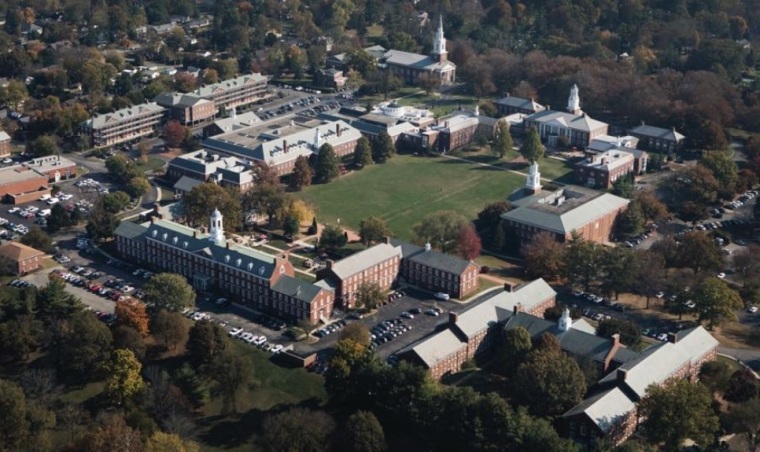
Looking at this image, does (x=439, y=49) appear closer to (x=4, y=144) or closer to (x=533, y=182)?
(x=533, y=182)

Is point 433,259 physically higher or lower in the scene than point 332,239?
higher

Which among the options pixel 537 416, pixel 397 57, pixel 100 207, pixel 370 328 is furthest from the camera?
pixel 397 57

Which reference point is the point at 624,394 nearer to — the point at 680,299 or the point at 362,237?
the point at 680,299

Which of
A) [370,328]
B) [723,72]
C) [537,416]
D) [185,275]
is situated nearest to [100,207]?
[185,275]

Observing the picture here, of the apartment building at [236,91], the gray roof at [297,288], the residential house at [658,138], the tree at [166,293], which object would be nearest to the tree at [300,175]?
the gray roof at [297,288]

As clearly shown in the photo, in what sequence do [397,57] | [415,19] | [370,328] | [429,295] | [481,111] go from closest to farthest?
[370,328] → [429,295] → [481,111] → [397,57] → [415,19]

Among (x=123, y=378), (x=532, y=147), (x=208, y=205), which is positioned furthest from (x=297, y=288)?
(x=532, y=147)
